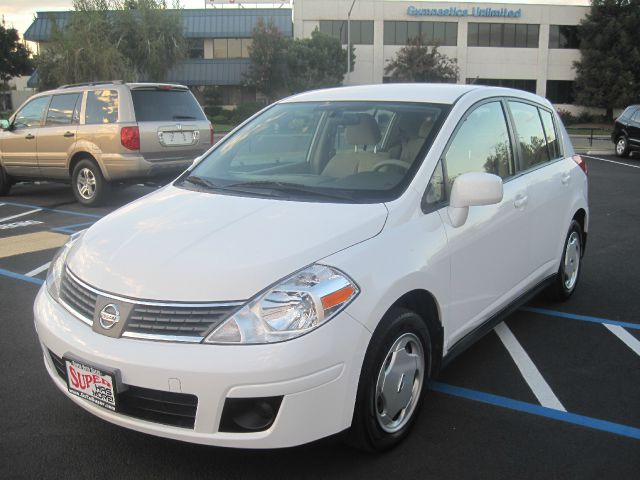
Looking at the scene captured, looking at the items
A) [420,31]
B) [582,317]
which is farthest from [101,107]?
[420,31]

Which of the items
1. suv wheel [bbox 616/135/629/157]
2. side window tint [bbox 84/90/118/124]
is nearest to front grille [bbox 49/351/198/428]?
side window tint [bbox 84/90/118/124]

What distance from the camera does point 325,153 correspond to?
386 centimetres

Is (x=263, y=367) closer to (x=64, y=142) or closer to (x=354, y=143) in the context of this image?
(x=354, y=143)

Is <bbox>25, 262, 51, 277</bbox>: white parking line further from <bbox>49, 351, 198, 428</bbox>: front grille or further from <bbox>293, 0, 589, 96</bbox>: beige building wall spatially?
<bbox>293, 0, 589, 96</bbox>: beige building wall

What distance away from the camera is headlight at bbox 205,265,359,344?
243cm

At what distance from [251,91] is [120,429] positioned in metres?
55.5

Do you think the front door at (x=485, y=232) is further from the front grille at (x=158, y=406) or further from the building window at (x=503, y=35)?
the building window at (x=503, y=35)

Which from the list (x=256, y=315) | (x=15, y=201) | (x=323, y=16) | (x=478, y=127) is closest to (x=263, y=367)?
(x=256, y=315)

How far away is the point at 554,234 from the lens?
181 inches

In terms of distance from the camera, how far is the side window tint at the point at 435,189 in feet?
10.5

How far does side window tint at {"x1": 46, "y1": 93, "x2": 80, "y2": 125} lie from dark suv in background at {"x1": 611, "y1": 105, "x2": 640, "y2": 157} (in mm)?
16065

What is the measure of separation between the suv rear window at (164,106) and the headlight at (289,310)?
787 centimetres

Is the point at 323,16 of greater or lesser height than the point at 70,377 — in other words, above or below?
above

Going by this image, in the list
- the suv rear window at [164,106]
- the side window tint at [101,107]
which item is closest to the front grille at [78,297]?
the suv rear window at [164,106]
